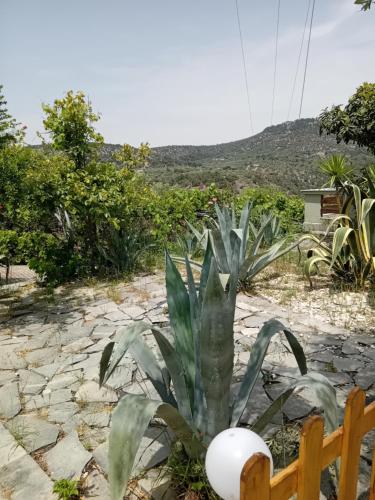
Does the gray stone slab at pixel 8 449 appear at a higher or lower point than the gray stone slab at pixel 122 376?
lower

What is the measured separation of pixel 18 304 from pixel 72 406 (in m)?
2.67

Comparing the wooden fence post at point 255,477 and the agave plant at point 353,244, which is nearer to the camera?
the wooden fence post at point 255,477

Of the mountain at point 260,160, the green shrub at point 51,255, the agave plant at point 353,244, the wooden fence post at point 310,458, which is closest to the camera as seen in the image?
the wooden fence post at point 310,458

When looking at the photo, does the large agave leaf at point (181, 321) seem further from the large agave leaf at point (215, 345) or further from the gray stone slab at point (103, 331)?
the gray stone slab at point (103, 331)

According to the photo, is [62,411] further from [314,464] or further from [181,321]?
[314,464]

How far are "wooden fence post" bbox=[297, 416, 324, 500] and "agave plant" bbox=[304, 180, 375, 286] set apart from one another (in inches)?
126

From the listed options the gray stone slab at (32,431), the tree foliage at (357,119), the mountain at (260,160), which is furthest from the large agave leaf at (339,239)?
the mountain at (260,160)

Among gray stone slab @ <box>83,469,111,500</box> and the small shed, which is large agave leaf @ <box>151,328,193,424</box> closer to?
gray stone slab @ <box>83,469,111,500</box>

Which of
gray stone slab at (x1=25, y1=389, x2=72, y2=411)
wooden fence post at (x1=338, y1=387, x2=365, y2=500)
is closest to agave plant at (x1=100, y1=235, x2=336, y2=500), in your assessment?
wooden fence post at (x1=338, y1=387, x2=365, y2=500)

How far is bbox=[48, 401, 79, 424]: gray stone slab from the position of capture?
221 centimetres

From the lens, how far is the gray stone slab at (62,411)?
2207 mm

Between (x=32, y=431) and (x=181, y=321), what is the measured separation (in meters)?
1.18

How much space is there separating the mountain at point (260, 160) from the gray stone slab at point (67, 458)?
1894cm

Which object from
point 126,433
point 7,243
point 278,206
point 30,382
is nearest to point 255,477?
point 126,433
